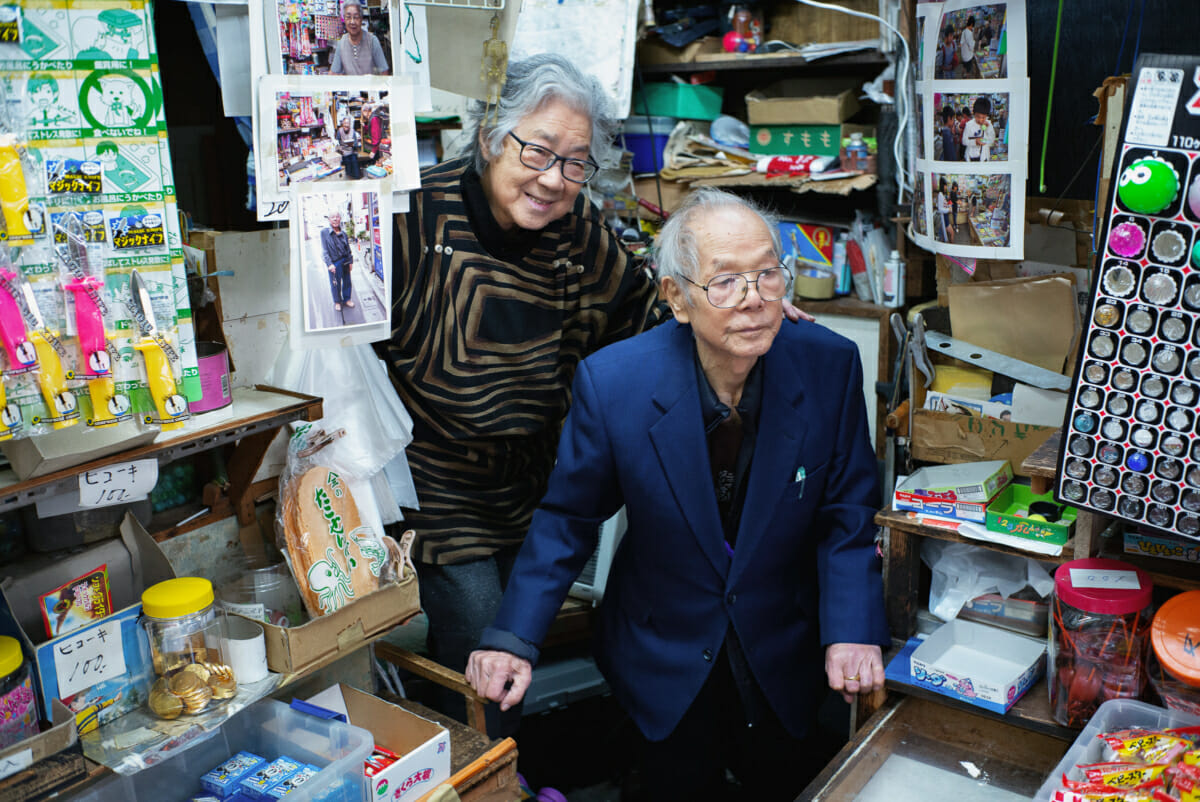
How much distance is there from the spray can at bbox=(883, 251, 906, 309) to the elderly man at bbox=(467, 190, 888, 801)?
3.52ft

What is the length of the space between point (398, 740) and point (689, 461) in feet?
2.29

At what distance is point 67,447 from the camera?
4.49 ft

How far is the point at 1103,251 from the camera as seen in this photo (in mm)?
1341

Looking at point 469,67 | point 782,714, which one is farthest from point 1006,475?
point 469,67

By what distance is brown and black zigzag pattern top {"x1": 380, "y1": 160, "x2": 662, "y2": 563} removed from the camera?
6.64 ft

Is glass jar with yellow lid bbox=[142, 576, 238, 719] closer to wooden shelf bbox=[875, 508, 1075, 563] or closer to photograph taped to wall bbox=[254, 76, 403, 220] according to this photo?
photograph taped to wall bbox=[254, 76, 403, 220]

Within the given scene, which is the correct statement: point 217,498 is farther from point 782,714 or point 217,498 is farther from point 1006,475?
point 1006,475

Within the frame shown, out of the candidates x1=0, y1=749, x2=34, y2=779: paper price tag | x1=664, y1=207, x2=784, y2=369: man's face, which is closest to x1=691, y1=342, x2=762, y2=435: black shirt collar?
x1=664, y1=207, x2=784, y2=369: man's face

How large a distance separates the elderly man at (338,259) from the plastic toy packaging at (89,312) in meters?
0.41

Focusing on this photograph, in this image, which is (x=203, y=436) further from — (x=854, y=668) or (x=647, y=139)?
(x=647, y=139)

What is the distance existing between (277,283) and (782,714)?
4.17 ft

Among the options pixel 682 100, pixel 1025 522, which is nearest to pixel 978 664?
pixel 1025 522

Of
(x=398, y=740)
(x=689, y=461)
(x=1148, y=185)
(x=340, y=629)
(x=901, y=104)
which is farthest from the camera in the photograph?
(x=901, y=104)

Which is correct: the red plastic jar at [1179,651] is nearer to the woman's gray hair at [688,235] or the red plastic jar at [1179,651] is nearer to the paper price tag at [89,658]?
the woman's gray hair at [688,235]
